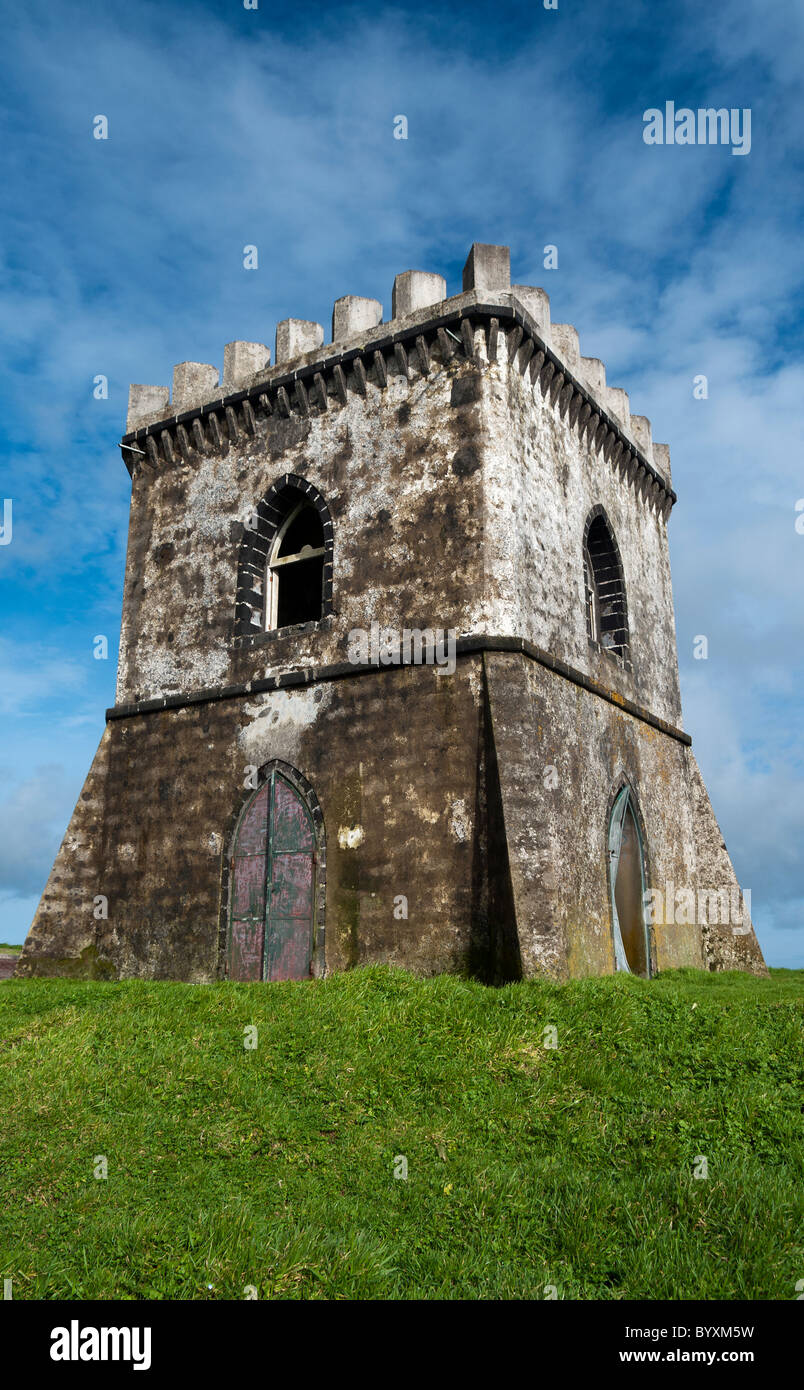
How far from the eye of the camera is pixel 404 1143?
570 centimetres

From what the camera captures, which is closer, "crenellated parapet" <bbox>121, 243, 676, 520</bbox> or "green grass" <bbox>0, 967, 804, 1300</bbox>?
"green grass" <bbox>0, 967, 804, 1300</bbox>

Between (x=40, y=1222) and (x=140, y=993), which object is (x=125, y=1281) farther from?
(x=140, y=993)

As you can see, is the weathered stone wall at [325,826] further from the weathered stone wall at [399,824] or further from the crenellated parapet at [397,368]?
the crenellated parapet at [397,368]

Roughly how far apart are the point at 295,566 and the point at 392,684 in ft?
14.1

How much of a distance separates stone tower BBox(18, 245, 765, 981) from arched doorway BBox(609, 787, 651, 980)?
0.07 metres

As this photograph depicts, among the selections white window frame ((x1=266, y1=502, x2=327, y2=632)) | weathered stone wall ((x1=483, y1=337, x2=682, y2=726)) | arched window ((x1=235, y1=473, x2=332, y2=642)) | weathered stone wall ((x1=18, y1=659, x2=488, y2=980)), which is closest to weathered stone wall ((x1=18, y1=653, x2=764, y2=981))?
weathered stone wall ((x1=18, y1=659, x2=488, y2=980))

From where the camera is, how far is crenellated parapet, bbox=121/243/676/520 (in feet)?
35.5

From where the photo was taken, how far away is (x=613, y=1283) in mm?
4207

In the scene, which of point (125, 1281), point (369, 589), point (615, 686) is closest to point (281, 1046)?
point (125, 1281)

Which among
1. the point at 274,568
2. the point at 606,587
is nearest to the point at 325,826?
the point at 274,568

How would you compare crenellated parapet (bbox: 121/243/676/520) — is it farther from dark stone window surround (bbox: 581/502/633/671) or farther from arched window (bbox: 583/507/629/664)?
arched window (bbox: 583/507/629/664)

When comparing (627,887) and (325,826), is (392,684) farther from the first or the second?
(627,887)

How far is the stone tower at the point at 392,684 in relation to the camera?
9.70 meters

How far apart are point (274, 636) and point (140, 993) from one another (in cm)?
453
